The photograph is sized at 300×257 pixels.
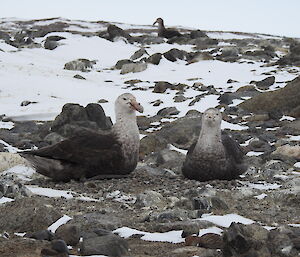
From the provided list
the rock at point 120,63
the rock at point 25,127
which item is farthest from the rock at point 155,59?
the rock at point 25,127

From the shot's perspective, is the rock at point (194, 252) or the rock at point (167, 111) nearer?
the rock at point (194, 252)

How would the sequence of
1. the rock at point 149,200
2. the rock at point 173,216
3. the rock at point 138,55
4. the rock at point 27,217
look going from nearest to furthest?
the rock at point 27,217
the rock at point 173,216
the rock at point 149,200
the rock at point 138,55

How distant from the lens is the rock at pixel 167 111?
17172 millimetres

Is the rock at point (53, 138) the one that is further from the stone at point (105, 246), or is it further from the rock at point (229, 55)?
the rock at point (229, 55)

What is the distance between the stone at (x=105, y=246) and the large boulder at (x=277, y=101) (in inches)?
451

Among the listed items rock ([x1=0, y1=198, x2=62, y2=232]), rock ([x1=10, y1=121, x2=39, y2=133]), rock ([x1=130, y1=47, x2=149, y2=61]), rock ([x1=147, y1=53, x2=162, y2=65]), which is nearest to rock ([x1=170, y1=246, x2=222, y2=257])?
rock ([x1=0, y1=198, x2=62, y2=232])

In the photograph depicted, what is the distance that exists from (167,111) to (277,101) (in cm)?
301

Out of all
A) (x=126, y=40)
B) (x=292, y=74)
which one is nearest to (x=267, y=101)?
(x=292, y=74)

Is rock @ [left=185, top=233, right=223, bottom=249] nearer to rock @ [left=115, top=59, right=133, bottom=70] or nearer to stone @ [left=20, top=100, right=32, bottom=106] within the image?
stone @ [left=20, top=100, right=32, bottom=106]

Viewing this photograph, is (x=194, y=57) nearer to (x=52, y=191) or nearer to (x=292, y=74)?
(x=292, y=74)

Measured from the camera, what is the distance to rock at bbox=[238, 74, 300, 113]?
53.2 feet

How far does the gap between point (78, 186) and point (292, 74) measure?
51.9 ft

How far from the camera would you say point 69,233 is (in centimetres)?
537

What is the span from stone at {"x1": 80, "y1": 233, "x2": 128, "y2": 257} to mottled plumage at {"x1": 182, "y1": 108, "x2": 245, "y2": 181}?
4454 mm
